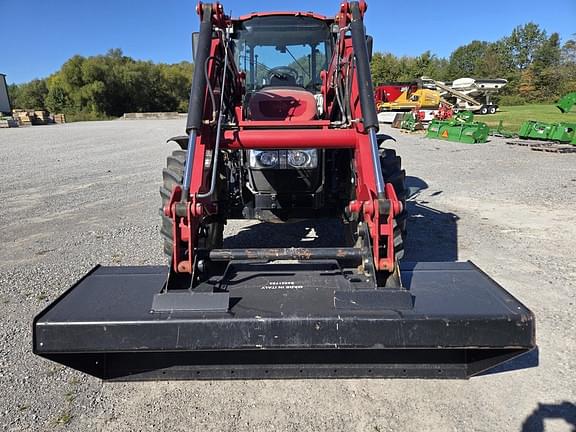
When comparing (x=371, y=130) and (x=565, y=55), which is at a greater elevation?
(x=565, y=55)

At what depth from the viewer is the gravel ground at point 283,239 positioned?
8.21 feet

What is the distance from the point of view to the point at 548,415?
97.9 inches

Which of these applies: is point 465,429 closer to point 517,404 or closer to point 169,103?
point 517,404

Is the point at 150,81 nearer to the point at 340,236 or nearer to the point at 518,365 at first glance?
the point at 340,236

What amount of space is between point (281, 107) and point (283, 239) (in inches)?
66.8

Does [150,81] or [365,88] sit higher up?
[150,81]

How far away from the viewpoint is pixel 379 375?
8.91 feet

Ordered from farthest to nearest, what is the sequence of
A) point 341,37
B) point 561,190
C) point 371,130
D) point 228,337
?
point 561,190, point 341,37, point 371,130, point 228,337

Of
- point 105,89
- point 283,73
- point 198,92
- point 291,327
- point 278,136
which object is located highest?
point 105,89

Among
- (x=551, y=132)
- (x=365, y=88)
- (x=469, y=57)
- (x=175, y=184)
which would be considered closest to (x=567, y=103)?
(x=551, y=132)

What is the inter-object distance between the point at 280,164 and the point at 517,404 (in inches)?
100

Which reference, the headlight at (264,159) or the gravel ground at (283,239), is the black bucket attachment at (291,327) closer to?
the gravel ground at (283,239)

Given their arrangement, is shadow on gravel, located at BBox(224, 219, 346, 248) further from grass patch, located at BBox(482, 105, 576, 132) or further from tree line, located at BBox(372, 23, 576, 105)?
tree line, located at BBox(372, 23, 576, 105)

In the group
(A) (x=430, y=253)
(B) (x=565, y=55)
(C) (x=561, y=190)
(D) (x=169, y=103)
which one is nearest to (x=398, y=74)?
(B) (x=565, y=55)
